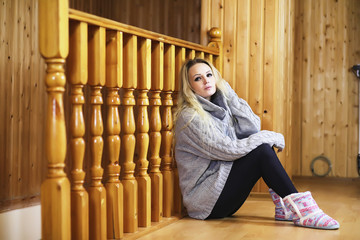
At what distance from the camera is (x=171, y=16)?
4586mm

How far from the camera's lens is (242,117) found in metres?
2.69

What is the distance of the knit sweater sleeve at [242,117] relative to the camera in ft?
8.74

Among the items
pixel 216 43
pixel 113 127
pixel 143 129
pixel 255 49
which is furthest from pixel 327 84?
pixel 113 127

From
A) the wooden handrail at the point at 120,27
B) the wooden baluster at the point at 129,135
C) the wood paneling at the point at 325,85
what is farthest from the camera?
the wood paneling at the point at 325,85

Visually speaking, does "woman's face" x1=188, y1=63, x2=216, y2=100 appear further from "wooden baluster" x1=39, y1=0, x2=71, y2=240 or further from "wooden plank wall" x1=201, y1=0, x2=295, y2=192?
"wooden baluster" x1=39, y1=0, x2=71, y2=240

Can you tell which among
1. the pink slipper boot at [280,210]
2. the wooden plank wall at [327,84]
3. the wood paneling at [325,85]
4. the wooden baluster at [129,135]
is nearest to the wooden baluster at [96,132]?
the wooden baluster at [129,135]

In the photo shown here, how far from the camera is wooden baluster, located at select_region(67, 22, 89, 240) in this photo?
6.22ft

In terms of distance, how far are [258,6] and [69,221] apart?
2065mm

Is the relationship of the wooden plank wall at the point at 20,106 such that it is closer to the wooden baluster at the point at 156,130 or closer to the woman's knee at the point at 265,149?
the wooden baluster at the point at 156,130

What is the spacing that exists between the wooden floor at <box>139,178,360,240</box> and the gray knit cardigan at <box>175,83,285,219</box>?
0.15m

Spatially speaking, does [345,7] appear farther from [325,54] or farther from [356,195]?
[356,195]

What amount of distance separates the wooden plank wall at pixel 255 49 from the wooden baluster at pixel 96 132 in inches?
55.8

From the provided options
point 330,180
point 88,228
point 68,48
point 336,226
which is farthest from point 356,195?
point 68,48

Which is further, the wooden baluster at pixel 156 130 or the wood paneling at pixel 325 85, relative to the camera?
the wood paneling at pixel 325 85
